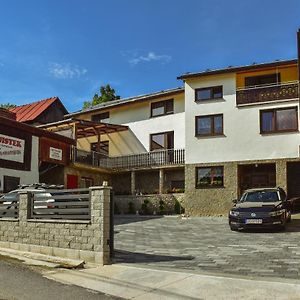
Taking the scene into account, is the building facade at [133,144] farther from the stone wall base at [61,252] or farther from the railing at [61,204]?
the railing at [61,204]

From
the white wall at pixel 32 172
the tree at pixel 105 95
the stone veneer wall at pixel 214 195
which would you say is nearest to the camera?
the white wall at pixel 32 172

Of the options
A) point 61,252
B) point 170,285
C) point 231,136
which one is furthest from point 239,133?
point 170,285

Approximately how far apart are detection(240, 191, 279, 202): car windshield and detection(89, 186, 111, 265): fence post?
806 cm

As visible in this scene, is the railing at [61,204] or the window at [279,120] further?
the window at [279,120]

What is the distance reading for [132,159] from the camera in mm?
29734

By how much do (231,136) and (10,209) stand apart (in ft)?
48.2

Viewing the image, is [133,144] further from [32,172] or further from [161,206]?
[32,172]

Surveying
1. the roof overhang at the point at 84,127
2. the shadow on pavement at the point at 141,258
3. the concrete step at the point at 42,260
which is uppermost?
the roof overhang at the point at 84,127

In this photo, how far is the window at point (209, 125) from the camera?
24250mm

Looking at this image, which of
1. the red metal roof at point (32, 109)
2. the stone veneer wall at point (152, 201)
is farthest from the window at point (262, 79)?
the red metal roof at point (32, 109)

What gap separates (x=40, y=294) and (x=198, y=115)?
1910 cm

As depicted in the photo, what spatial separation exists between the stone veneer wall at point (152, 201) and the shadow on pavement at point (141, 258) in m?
15.6

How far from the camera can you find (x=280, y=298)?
621 cm

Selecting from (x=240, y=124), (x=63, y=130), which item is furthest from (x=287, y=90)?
(x=63, y=130)
